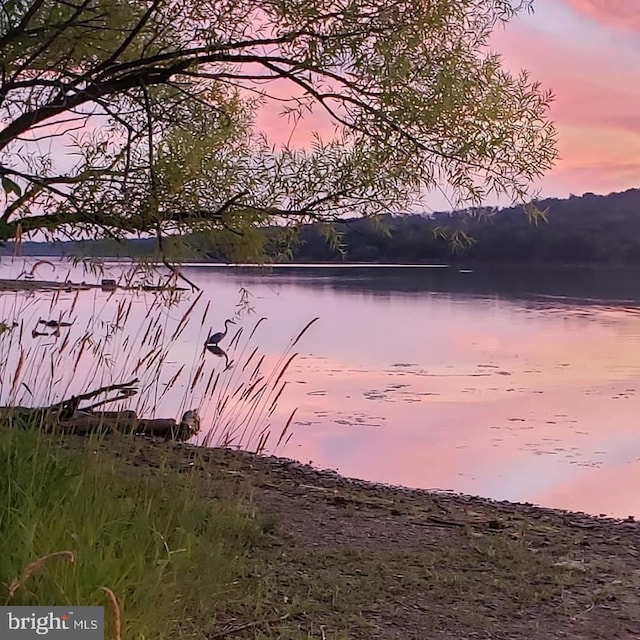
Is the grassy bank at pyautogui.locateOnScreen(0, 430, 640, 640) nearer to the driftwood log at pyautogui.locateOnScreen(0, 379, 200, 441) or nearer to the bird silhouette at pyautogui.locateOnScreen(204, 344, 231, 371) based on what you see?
the driftwood log at pyautogui.locateOnScreen(0, 379, 200, 441)

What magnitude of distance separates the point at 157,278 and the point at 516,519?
3.17 metres

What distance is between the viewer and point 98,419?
6.03 m

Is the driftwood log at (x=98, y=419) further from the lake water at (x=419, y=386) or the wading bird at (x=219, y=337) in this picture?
the wading bird at (x=219, y=337)

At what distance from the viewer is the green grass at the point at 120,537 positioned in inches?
112

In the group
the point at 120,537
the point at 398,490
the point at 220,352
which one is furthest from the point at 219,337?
the point at 120,537

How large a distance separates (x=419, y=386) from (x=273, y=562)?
1146 centimetres

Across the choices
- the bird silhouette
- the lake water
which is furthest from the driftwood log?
the bird silhouette

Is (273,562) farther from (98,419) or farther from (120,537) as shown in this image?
(98,419)

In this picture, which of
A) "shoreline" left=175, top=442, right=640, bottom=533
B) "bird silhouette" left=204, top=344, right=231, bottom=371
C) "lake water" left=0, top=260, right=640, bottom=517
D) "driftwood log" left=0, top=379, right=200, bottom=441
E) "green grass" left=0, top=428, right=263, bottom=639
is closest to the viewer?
"green grass" left=0, top=428, right=263, bottom=639

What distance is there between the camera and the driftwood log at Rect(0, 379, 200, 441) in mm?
4676

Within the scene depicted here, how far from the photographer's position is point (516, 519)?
6.72 m

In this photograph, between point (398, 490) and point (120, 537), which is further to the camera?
point (398, 490)

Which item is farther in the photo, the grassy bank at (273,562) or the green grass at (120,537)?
the grassy bank at (273,562)

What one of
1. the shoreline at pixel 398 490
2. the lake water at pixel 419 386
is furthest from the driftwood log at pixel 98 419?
the shoreline at pixel 398 490
